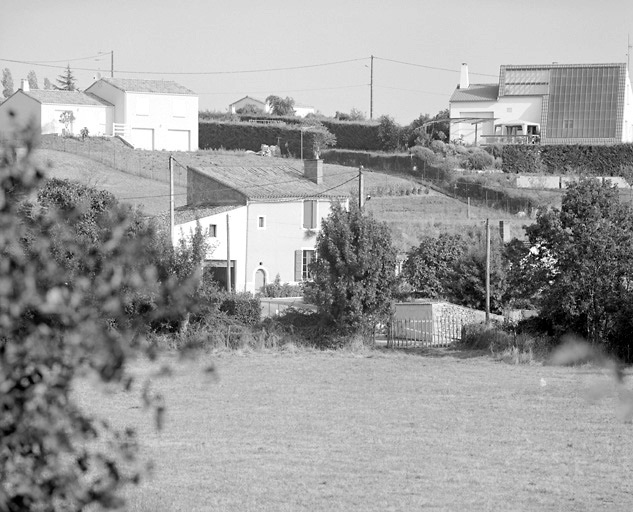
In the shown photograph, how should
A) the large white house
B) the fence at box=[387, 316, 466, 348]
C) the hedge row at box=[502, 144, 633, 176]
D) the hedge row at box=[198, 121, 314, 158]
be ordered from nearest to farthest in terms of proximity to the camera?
the fence at box=[387, 316, 466, 348] < the large white house < the hedge row at box=[502, 144, 633, 176] < the hedge row at box=[198, 121, 314, 158]

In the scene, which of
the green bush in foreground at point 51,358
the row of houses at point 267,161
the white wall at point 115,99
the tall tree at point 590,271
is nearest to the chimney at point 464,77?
the row of houses at point 267,161

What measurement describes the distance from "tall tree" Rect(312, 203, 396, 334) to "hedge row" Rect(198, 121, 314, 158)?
3930 centimetres

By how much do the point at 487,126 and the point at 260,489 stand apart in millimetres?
64894

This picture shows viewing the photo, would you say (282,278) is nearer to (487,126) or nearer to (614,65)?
(487,126)

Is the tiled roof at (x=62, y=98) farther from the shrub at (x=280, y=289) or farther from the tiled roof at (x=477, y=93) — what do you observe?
the tiled roof at (x=477, y=93)

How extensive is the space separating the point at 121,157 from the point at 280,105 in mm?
32047

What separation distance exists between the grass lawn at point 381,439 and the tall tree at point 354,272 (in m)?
3.56

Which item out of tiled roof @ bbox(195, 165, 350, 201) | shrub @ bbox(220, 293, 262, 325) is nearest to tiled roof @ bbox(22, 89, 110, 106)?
tiled roof @ bbox(195, 165, 350, 201)

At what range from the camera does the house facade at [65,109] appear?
215 feet

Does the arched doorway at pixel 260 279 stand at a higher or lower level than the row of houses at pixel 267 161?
lower

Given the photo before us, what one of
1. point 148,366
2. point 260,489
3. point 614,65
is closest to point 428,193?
point 614,65

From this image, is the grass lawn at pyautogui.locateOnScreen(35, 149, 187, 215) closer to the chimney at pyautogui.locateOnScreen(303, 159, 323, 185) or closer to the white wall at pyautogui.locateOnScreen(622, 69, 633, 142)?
the chimney at pyautogui.locateOnScreen(303, 159, 323, 185)

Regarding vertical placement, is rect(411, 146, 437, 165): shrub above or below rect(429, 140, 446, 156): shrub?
below

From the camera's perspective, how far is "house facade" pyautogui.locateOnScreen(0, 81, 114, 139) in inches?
2584
